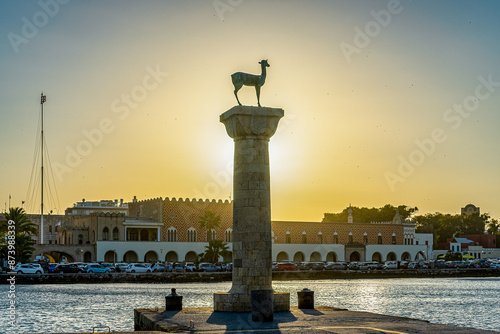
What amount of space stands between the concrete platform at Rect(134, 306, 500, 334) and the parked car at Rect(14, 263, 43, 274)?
4054cm

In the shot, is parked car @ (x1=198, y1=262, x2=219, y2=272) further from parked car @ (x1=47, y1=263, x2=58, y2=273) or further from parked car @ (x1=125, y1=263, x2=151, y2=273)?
parked car @ (x1=47, y1=263, x2=58, y2=273)

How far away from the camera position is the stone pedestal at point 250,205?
2073 cm

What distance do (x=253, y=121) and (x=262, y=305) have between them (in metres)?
5.86

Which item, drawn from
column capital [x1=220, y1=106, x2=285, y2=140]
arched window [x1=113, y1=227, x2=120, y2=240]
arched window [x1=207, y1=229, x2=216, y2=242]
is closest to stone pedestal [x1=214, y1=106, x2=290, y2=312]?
column capital [x1=220, y1=106, x2=285, y2=140]

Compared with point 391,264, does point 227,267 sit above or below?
above

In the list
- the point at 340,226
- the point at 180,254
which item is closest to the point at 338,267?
the point at 340,226

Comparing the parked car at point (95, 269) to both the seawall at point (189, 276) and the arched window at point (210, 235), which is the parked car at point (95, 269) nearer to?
the seawall at point (189, 276)

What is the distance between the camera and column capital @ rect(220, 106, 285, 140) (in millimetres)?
21047

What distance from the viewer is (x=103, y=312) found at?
1294 inches

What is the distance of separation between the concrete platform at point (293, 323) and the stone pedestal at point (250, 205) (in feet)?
3.05

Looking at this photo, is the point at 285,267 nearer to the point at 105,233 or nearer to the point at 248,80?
the point at 105,233

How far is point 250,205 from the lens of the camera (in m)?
20.9

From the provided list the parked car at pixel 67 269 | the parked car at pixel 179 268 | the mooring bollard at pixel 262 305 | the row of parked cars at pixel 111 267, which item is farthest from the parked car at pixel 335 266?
the mooring bollard at pixel 262 305

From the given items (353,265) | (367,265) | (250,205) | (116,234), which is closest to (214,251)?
(116,234)
